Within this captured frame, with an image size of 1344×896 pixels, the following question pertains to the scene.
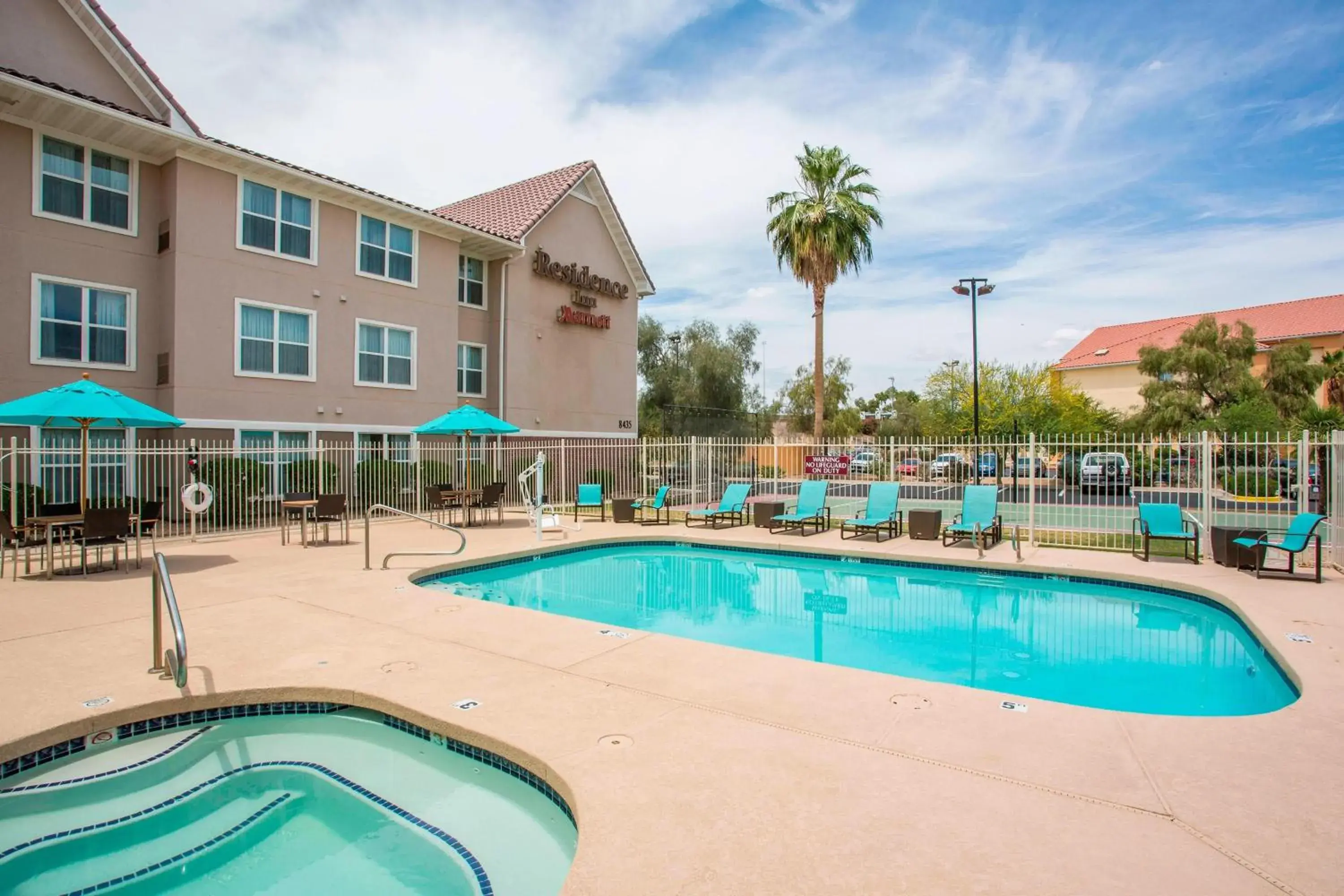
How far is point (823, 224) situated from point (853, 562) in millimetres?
13995

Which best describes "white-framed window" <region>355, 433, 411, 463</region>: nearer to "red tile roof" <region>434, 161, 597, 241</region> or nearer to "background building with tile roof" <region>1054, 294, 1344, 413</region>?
"red tile roof" <region>434, 161, 597, 241</region>

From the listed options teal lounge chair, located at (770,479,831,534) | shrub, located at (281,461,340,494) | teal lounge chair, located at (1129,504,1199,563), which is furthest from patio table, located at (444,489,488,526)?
teal lounge chair, located at (1129,504,1199,563)

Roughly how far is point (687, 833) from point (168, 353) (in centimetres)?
1695

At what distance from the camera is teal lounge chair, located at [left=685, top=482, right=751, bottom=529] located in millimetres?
16359

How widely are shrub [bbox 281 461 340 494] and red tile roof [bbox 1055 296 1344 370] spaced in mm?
42807

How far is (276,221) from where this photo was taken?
56.4 ft

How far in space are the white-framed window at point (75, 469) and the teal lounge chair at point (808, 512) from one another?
515 inches


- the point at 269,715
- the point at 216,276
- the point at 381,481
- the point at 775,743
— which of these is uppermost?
the point at 216,276

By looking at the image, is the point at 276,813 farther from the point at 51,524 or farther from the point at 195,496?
the point at 195,496

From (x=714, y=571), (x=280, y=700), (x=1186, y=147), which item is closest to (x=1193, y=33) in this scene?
(x=1186, y=147)

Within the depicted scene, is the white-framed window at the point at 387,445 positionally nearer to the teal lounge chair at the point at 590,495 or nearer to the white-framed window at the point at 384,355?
the white-framed window at the point at 384,355

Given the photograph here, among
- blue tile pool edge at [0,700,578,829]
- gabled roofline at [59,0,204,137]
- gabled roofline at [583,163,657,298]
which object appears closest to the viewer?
blue tile pool edge at [0,700,578,829]

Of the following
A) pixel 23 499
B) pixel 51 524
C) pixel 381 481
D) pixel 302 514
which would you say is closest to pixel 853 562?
pixel 302 514

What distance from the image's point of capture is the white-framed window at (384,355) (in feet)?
62.6
